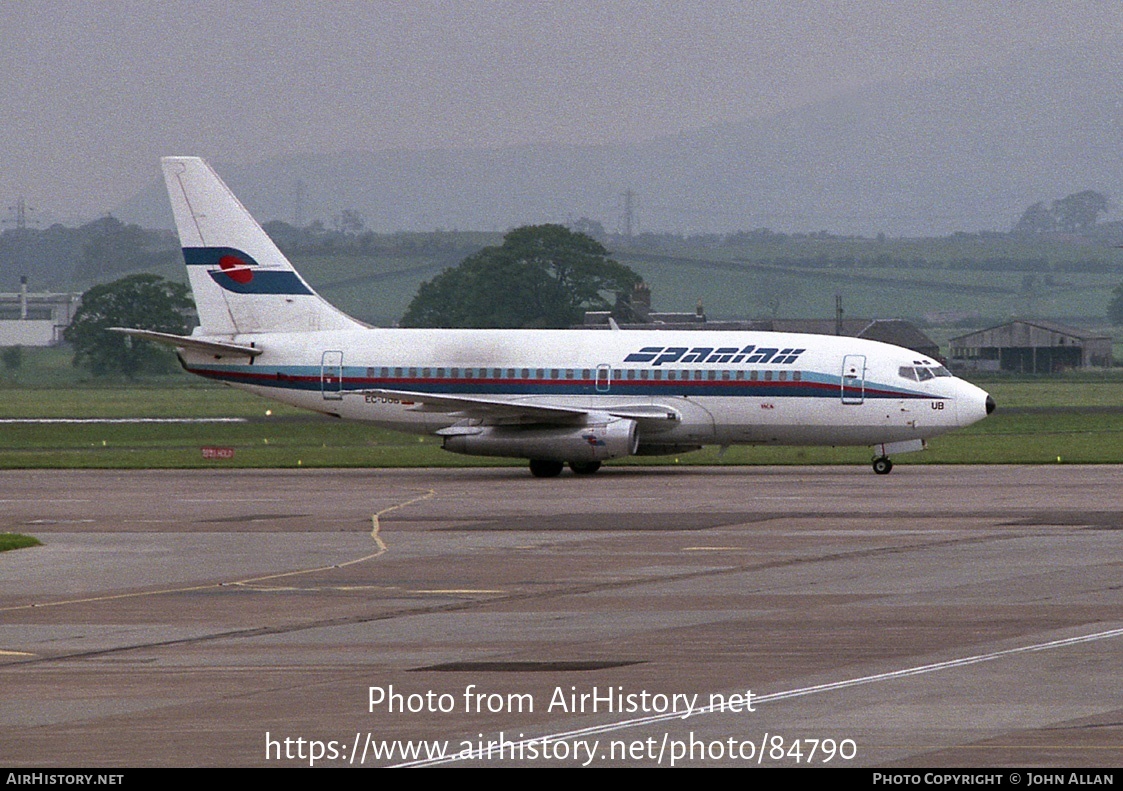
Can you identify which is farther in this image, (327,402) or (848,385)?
(327,402)

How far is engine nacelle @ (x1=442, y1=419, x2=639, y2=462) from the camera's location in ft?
159

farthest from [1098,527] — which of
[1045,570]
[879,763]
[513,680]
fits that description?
[879,763]

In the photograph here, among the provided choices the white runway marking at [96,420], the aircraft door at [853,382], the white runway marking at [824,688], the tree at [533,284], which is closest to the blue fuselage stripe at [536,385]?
the aircraft door at [853,382]

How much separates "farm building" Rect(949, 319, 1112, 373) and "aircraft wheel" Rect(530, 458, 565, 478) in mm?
103543

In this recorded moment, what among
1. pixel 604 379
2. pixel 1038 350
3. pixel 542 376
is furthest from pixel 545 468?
pixel 1038 350

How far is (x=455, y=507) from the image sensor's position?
1551 inches

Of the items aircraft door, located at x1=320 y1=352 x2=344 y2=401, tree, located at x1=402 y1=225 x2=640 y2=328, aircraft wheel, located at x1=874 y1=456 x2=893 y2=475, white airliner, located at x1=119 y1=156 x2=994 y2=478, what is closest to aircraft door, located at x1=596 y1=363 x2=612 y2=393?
white airliner, located at x1=119 y1=156 x2=994 y2=478

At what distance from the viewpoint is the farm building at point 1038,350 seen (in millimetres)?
150000

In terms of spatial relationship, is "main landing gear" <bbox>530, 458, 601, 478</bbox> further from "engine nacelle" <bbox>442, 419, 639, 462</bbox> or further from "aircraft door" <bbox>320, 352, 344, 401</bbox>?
"aircraft door" <bbox>320, 352, 344, 401</bbox>

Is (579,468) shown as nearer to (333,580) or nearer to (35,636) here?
(333,580)

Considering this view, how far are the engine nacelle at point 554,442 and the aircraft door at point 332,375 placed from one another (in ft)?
13.7

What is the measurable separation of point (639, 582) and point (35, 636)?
849cm

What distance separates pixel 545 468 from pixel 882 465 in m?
9.27

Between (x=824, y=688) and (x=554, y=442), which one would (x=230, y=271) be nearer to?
(x=554, y=442)
